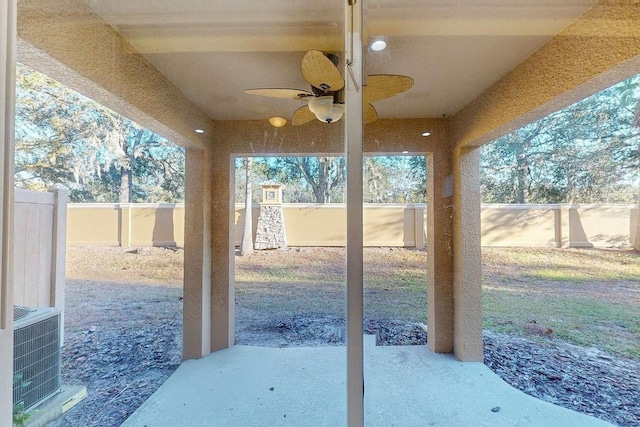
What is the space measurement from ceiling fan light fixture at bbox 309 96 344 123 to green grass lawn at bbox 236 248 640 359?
729 mm

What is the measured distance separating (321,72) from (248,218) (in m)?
1.26

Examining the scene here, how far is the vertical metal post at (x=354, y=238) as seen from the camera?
1.22 metres

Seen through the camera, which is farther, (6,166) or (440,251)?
(440,251)

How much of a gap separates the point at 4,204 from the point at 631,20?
2.42 meters

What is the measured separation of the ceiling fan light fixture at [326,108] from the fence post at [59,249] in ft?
4.55

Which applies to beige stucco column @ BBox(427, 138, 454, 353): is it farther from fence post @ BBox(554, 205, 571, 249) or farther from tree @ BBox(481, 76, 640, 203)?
fence post @ BBox(554, 205, 571, 249)

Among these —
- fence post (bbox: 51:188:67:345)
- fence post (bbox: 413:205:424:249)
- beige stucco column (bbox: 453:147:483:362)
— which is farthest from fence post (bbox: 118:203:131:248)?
beige stucco column (bbox: 453:147:483:362)

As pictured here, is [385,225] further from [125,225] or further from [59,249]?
[59,249]

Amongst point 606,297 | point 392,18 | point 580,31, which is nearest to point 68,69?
point 392,18

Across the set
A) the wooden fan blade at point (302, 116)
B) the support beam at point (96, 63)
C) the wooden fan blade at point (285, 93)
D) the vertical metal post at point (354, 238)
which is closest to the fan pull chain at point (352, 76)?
the vertical metal post at point (354, 238)

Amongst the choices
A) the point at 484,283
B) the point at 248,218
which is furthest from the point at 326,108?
the point at 484,283

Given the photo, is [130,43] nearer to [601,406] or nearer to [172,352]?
[172,352]

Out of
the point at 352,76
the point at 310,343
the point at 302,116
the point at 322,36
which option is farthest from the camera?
the point at 310,343

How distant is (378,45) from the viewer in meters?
1.56
